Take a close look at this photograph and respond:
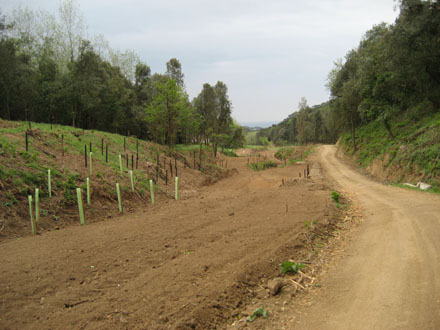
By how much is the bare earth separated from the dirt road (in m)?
0.02

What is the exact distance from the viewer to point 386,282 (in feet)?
16.6

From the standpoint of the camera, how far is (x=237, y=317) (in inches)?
169

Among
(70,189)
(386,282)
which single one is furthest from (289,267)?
(70,189)

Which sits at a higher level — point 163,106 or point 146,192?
point 163,106

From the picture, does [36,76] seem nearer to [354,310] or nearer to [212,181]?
[212,181]

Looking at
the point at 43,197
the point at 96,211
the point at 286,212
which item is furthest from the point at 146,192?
the point at 286,212

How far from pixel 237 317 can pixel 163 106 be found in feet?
93.7

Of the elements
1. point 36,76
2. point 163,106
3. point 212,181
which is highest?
point 36,76

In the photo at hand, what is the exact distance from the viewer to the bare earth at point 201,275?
4023 millimetres

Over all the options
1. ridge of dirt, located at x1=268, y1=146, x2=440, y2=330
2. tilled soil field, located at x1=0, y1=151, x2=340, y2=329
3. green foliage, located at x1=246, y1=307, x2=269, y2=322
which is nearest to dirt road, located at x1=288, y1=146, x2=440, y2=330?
ridge of dirt, located at x1=268, y1=146, x2=440, y2=330

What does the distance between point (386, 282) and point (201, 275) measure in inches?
128

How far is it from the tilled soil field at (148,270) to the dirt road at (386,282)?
1033 mm

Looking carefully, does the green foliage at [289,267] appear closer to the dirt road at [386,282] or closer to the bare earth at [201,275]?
the bare earth at [201,275]

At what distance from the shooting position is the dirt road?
4.00 metres
